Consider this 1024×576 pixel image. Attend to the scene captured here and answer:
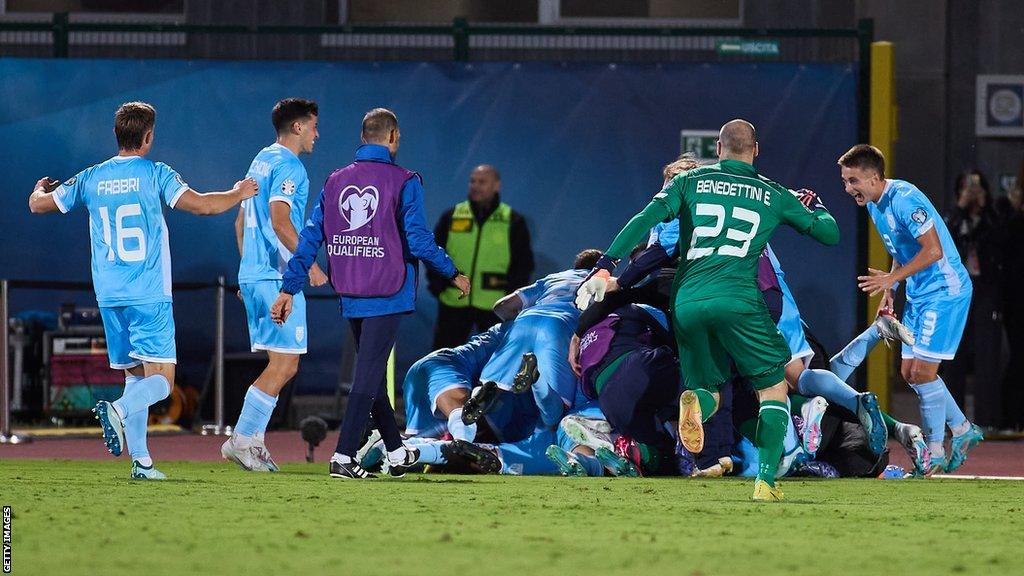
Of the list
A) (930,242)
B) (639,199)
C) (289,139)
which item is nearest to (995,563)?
(930,242)

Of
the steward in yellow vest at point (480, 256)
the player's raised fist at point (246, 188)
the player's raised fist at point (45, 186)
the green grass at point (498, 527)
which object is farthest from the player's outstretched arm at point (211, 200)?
the steward in yellow vest at point (480, 256)

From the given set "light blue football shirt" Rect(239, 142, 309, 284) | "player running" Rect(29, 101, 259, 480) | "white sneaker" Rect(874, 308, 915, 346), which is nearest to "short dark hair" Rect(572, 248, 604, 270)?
"white sneaker" Rect(874, 308, 915, 346)

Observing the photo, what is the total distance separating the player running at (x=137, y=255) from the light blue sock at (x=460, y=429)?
6.12 ft

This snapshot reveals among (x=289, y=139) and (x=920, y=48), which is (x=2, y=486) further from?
(x=920, y=48)

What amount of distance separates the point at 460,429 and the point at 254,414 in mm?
1224

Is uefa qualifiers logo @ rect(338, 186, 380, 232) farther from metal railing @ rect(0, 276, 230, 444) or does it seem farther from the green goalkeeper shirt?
metal railing @ rect(0, 276, 230, 444)

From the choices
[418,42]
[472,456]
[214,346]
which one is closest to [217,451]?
[214,346]

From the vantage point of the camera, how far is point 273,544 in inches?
225

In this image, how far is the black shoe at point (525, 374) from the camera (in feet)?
32.8

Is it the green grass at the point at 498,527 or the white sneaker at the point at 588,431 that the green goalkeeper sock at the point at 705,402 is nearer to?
the green grass at the point at 498,527

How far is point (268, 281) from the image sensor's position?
32.9 ft

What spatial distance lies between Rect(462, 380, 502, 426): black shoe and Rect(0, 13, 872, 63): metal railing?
16.9ft

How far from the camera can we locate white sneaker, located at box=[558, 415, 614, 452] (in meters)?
9.60

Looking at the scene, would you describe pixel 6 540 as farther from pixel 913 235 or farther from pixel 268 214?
pixel 913 235
